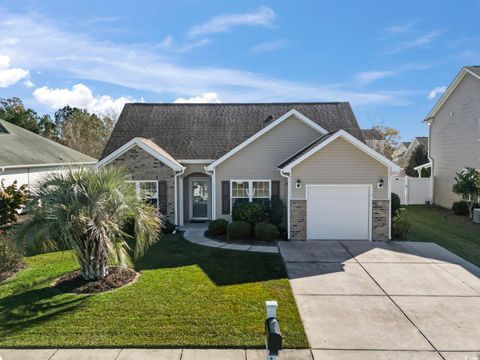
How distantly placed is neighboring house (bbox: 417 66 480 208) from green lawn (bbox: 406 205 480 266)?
7.59 ft

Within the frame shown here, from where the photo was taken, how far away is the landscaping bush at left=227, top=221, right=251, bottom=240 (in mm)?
13711

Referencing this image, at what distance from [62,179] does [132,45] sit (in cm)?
948

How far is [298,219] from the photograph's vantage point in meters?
13.7

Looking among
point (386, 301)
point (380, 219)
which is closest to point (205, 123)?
point (380, 219)

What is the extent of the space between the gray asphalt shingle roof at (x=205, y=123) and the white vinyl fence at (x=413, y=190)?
7.17m

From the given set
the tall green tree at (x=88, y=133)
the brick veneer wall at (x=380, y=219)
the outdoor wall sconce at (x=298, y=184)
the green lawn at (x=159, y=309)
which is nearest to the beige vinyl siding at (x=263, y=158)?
the outdoor wall sconce at (x=298, y=184)

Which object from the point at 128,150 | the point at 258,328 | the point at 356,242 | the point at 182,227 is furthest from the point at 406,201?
the point at 258,328

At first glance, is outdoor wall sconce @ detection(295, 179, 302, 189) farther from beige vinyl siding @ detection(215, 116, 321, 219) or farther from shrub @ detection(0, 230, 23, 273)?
shrub @ detection(0, 230, 23, 273)

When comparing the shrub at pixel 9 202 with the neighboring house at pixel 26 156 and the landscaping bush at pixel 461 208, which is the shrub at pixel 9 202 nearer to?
the neighboring house at pixel 26 156

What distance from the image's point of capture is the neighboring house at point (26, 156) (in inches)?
744

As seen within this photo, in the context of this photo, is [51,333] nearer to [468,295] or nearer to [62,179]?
[62,179]

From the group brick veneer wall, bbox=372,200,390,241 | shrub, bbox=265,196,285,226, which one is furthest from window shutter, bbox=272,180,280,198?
brick veneer wall, bbox=372,200,390,241

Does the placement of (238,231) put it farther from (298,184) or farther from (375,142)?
(375,142)

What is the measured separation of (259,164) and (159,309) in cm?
980
